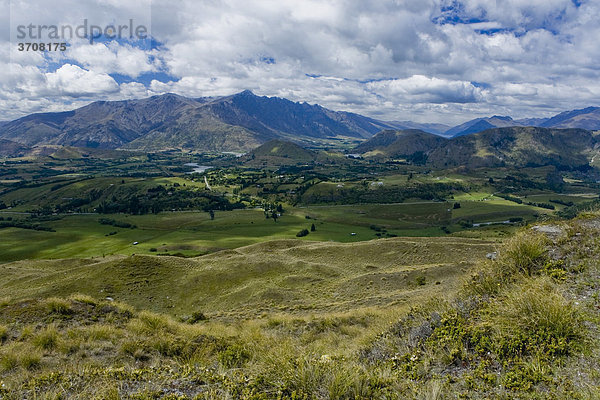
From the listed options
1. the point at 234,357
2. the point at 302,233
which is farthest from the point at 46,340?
the point at 302,233

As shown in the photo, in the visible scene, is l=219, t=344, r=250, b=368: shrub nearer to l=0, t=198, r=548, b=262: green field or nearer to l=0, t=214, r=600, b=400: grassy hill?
l=0, t=214, r=600, b=400: grassy hill

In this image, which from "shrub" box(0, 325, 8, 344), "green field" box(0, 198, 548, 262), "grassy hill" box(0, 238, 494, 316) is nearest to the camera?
"shrub" box(0, 325, 8, 344)

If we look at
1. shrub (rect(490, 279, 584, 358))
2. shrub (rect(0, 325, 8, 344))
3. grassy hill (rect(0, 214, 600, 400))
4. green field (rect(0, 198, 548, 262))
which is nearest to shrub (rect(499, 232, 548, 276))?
grassy hill (rect(0, 214, 600, 400))

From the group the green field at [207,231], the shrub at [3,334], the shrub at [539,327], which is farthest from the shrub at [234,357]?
the green field at [207,231]

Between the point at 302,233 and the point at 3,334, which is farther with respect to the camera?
the point at 302,233

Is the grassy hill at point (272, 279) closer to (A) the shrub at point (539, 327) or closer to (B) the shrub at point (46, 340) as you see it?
(A) the shrub at point (539, 327)

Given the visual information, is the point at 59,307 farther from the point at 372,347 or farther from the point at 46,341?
the point at 372,347

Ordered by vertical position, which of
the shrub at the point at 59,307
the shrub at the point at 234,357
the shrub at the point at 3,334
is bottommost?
the shrub at the point at 59,307

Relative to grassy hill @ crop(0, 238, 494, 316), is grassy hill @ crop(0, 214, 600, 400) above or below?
above

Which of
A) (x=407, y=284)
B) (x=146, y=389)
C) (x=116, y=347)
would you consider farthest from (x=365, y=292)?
(x=146, y=389)

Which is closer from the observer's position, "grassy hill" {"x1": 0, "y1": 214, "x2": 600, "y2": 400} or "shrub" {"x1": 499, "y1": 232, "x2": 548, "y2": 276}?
"grassy hill" {"x1": 0, "y1": 214, "x2": 600, "y2": 400}

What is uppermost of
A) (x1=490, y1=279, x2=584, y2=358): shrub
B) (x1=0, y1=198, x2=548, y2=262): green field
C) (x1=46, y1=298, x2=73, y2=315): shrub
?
(x1=490, y1=279, x2=584, y2=358): shrub

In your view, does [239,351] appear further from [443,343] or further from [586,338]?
[586,338]

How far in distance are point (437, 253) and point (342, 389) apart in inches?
2099
